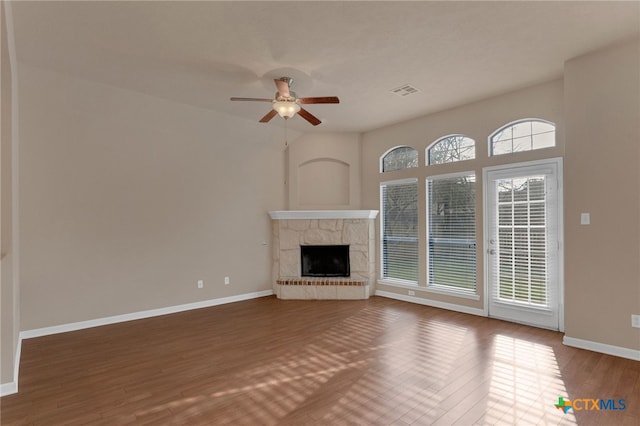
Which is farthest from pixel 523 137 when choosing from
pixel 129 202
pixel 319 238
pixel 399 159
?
pixel 129 202

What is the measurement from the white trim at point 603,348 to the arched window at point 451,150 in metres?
2.66

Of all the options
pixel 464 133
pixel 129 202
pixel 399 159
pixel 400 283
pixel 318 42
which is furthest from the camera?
pixel 399 159

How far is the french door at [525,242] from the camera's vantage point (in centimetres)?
418

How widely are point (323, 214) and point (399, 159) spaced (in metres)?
1.70

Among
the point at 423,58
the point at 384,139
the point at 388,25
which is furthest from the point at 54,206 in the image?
the point at 384,139

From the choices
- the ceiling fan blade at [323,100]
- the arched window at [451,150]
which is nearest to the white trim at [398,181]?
the arched window at [451,150]

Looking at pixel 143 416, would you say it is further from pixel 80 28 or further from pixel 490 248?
pixel 490 248

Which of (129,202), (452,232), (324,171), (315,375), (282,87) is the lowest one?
(315,375)

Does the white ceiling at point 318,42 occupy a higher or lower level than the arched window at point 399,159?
higher

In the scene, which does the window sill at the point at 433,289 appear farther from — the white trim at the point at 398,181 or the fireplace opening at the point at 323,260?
the white trim at the point at 398,181

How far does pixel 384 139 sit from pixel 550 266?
3.33 m

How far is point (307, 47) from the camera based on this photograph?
3.38 metres

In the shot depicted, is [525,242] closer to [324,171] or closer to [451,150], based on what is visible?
[451,150]

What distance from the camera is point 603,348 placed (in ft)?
11.3
